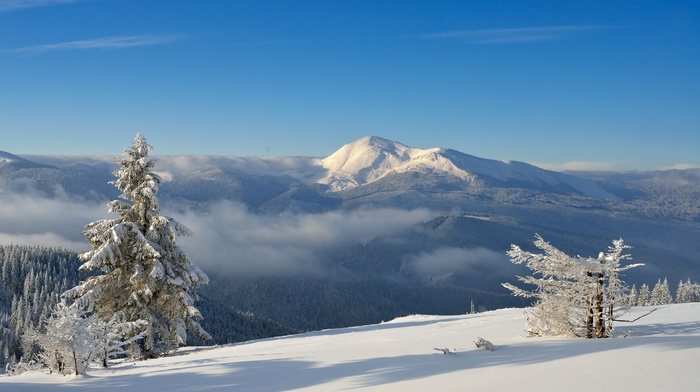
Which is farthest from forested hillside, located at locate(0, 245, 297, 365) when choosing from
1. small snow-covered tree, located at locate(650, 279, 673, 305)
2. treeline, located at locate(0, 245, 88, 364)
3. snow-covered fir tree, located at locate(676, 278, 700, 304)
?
snow-covered fir tree, located at locate(676, 278, 700, 304)

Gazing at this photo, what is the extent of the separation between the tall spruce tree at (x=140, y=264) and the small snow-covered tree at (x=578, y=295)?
49.3 feet

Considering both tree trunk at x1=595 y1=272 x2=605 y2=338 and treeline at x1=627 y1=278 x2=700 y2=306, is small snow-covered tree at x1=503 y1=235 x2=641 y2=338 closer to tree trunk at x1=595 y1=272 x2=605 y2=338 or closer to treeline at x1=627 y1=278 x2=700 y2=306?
tree trunk at x1=595 y1=272 x2=605 y2=338

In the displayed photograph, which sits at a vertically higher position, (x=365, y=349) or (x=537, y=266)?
(x=537, y=266)

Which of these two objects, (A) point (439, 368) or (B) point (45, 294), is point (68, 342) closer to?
(A) point (439, 368)

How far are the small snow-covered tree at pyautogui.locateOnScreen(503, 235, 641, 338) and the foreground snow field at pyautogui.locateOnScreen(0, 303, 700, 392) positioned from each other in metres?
0.83

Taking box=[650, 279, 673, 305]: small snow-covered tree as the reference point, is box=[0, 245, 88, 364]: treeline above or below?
above

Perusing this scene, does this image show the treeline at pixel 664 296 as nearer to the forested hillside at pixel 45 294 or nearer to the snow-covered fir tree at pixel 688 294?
the snow-covered fir tree at pixel 688 294

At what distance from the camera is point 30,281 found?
141 meters

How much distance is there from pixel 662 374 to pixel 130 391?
10.1m

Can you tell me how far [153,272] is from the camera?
19969 millimetres

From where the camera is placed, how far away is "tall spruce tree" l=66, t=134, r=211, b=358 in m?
20.5

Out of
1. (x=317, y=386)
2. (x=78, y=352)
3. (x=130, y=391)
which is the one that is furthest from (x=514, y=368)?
(x=78, y=352)

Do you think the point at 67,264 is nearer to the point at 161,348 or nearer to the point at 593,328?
the point at 161,348

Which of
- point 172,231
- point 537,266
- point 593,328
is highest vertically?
point 172,231
